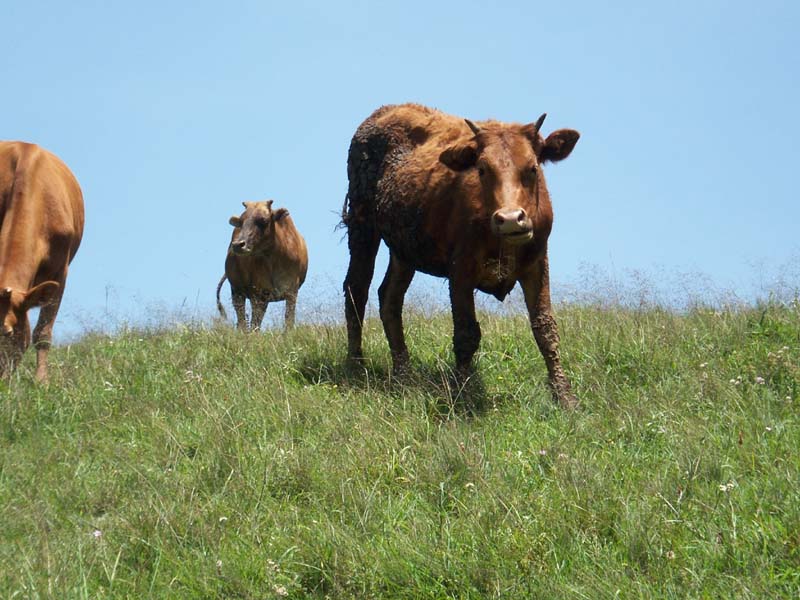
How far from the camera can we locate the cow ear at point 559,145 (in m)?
8.76

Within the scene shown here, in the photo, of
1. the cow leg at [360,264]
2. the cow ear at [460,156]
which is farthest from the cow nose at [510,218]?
the cow leg at [360,264]

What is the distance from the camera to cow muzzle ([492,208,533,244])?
7574 millimetres

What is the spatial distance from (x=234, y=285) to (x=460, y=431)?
1059 cm

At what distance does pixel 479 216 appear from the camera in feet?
27.2

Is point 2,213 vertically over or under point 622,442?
over

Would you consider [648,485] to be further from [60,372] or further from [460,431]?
[60,372]

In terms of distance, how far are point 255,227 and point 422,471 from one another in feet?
35.2

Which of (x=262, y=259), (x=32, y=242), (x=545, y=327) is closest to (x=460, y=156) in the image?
(x=545, y=327)

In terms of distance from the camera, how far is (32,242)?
1005 centimetres

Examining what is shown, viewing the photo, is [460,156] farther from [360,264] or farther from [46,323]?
[46,323]

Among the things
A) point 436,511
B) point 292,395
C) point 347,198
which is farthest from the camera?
point 347,198

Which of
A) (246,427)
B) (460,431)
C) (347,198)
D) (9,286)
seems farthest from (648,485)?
(9,286)

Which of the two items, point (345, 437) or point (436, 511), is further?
point (345, 437)

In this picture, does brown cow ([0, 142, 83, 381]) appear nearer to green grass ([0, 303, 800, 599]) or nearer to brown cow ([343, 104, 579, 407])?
green grass ([0, 303, 800, 599])
